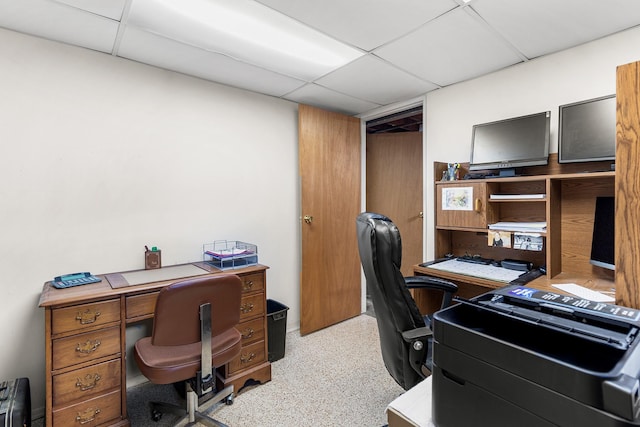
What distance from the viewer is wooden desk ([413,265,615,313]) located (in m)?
1.78

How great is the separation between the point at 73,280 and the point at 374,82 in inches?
102

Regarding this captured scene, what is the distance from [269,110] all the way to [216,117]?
1.76ft

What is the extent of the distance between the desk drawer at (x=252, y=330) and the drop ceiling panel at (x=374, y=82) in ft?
6.53

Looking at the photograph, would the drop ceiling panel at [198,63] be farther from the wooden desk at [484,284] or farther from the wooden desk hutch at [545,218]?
the wooden desk at [484,284]

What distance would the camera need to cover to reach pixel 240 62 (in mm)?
2246

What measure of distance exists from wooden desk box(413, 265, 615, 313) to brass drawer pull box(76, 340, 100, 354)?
82.0 inches

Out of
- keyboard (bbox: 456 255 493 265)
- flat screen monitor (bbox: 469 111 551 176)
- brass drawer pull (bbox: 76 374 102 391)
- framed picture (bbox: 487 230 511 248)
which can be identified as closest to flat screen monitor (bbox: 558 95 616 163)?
flat screen monitor (bbox: 469 111 551 176)

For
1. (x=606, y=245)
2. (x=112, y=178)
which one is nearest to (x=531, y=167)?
(x=606, y=245)

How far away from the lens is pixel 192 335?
165 centimetres

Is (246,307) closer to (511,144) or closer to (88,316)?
(88,316)

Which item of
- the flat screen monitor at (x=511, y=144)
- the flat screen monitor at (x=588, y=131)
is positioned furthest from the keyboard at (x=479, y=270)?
the flat screen monitor at (x=588, y=131)

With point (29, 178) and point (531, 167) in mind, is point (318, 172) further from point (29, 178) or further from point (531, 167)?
point (29, 178)

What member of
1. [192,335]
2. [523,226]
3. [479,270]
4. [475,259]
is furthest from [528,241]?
[192,335]

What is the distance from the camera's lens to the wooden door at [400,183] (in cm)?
392
